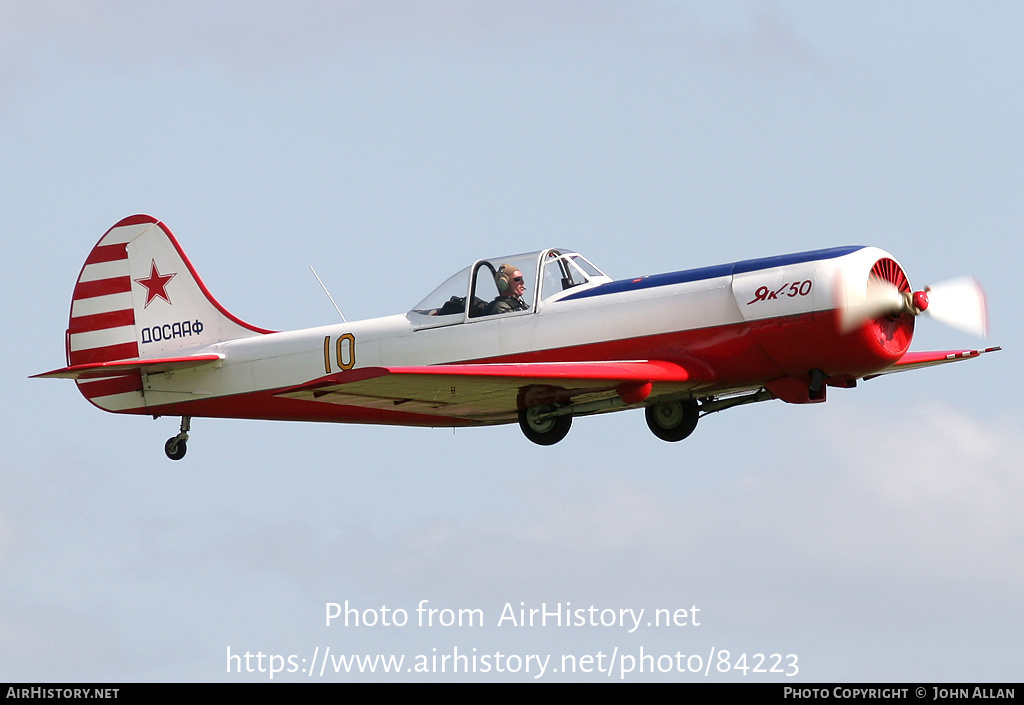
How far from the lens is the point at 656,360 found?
1553 cm

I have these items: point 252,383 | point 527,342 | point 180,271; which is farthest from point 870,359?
point 180,271

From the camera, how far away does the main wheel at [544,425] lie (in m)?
16.1

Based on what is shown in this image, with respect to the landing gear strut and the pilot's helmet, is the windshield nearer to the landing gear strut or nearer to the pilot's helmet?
the pilot's helmet

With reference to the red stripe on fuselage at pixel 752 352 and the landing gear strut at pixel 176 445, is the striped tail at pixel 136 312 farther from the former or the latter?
the red stripe on fuselage at pixel 752 352

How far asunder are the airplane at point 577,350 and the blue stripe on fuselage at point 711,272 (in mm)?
19

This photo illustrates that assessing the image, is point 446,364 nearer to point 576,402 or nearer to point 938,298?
point 576,402

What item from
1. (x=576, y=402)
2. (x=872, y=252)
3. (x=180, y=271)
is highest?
(x=180, y=271)

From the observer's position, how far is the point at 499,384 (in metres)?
15.2

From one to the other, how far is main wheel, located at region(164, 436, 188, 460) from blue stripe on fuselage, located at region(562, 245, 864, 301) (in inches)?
214

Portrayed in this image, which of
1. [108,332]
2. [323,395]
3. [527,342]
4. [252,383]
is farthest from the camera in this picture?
[108,332]

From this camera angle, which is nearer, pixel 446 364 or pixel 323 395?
pixel 323 395

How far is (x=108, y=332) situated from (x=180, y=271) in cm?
112

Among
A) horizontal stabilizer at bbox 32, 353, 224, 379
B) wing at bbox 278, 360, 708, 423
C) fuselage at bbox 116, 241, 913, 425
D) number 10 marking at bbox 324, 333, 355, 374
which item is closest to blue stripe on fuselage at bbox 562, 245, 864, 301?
fuselage at bbox 116, 241, 913, 425

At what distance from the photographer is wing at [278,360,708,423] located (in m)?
14.6
